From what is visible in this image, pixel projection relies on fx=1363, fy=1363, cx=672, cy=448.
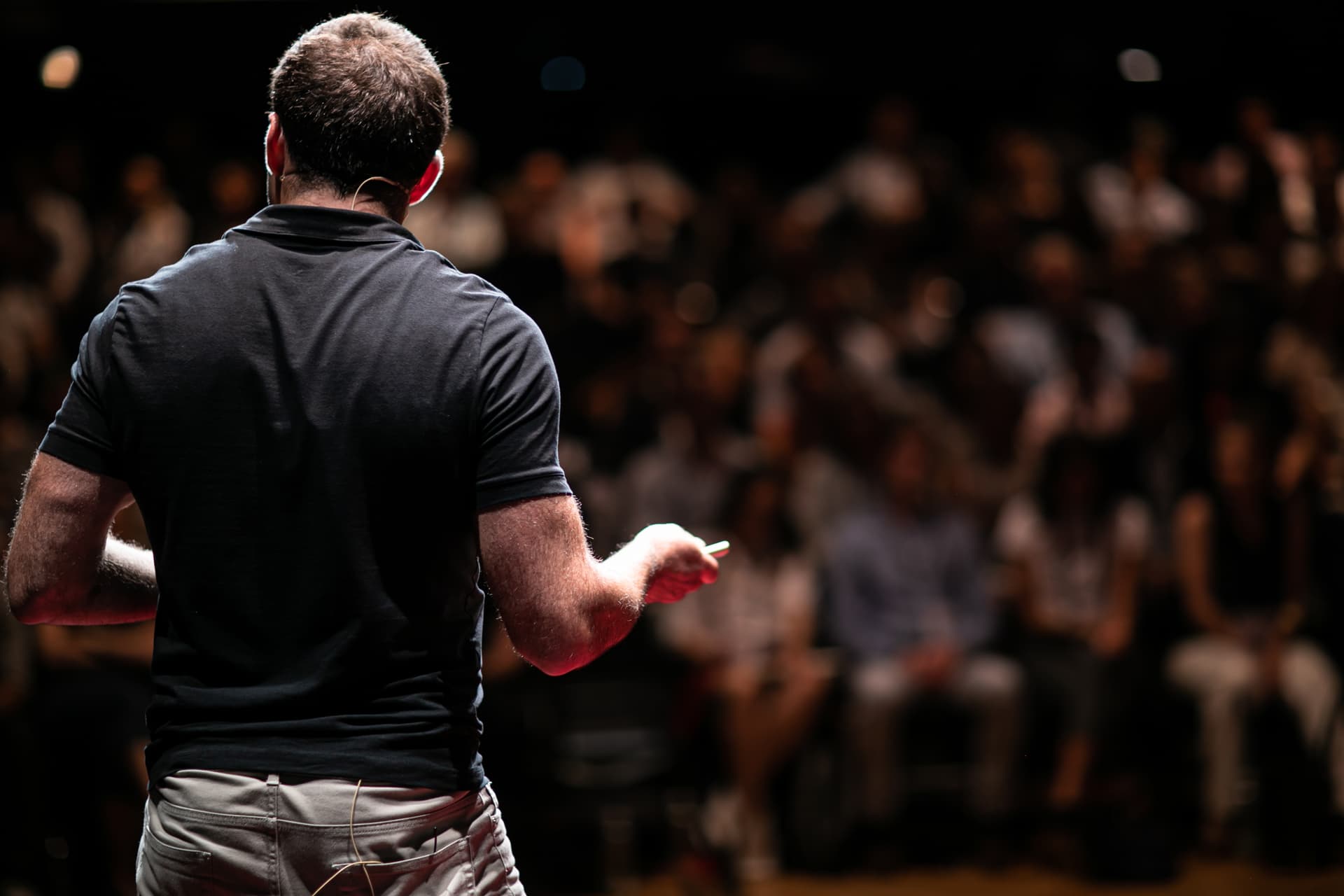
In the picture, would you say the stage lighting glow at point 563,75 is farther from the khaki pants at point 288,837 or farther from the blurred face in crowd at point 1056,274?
the khaki pants at point 288,837

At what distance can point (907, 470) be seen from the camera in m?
4.93

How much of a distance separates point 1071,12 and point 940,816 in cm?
427

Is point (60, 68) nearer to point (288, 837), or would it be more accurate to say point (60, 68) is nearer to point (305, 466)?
point (305, 466)

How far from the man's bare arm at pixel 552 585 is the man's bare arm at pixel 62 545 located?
40 cm

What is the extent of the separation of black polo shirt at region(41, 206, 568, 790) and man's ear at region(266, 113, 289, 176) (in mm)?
103

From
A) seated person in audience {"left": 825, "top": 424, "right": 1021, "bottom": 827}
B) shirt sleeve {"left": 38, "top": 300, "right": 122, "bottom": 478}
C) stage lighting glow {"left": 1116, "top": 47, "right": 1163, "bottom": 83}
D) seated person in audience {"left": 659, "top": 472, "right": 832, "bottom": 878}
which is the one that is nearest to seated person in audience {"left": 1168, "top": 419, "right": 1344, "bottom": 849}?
seated person in audience {"left": 825, "top": 424, "right": 1021, "bottom": 827}

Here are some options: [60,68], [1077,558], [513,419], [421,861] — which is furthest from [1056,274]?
[421,861]

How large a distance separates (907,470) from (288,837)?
12.5 ft

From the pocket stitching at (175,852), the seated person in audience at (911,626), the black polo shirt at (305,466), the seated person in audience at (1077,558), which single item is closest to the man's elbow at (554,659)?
the black polo shirt at (305,466)

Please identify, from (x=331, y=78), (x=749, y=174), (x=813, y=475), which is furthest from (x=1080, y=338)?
(x=331, y=78)

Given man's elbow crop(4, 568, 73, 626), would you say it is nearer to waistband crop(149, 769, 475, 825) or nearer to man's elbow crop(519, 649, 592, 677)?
waistband crop(149, 769, 475, 825)

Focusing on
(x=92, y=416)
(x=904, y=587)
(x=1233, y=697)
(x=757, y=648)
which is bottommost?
(x=1233, y=697)

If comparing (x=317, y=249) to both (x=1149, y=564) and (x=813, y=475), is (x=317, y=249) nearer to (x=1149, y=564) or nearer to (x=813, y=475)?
(x=813, y=475)

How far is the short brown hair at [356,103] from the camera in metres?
1.38
